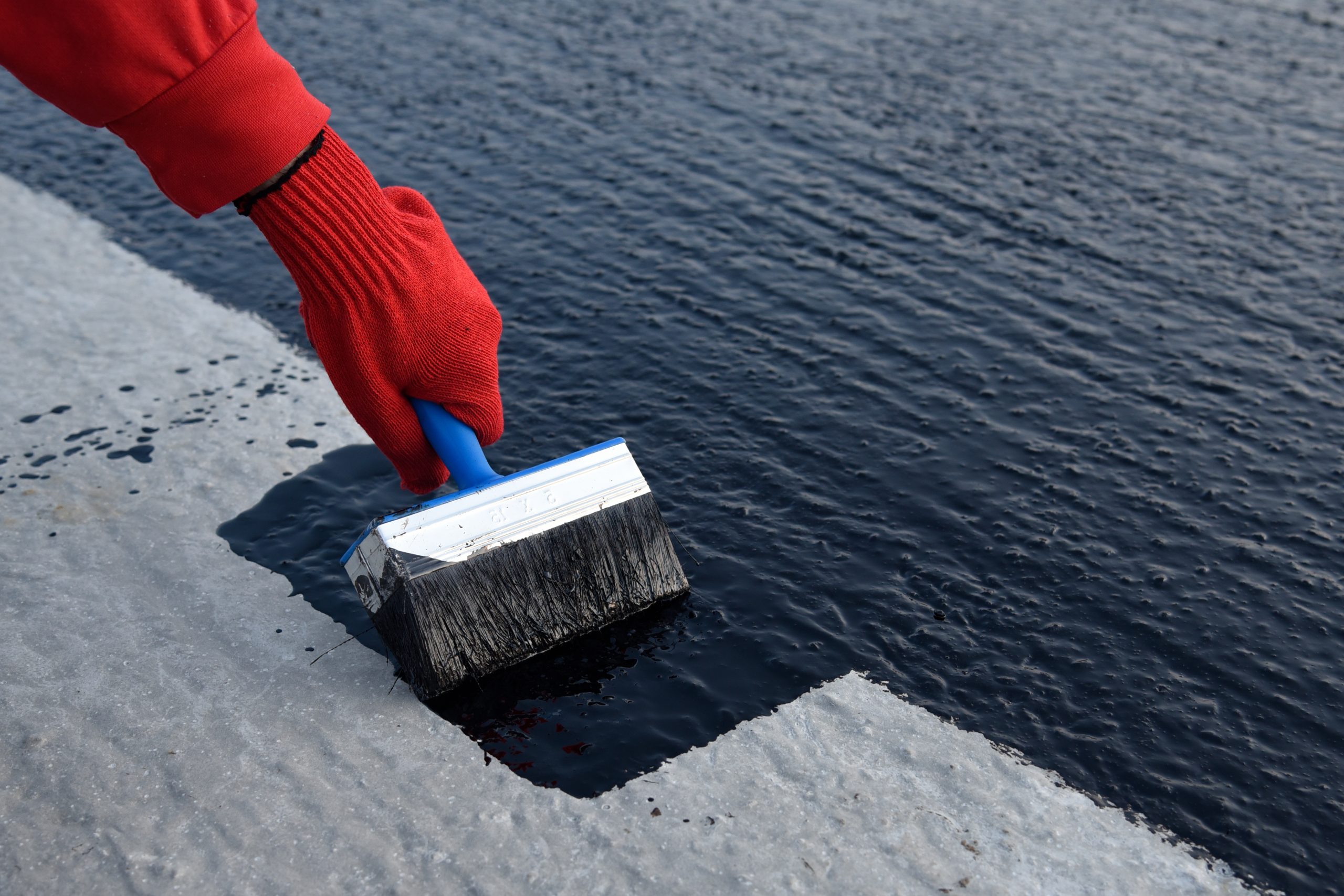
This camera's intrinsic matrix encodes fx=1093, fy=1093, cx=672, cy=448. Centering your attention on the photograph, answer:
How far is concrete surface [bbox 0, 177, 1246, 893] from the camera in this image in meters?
4.50

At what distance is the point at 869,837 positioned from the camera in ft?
15.4

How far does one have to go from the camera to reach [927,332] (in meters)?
8.92

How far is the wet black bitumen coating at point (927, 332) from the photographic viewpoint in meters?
5.54

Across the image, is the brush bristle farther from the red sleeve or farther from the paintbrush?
the red sleeve

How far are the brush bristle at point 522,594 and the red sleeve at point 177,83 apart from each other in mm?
2223

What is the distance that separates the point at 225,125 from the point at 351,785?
9.86ft

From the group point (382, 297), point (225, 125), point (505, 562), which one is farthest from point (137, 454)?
point (225, 125)

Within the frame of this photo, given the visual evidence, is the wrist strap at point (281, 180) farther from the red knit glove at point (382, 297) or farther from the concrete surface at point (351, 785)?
the concrete surface at point (351, 785)

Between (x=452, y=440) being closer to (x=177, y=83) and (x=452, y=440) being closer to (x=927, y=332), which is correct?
(x=177, y=83)

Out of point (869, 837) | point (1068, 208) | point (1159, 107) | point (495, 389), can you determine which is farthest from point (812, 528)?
point (1159, 107)

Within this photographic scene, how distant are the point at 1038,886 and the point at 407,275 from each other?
351 cm

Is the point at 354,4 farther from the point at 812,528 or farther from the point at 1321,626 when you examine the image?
the point at 1321,626

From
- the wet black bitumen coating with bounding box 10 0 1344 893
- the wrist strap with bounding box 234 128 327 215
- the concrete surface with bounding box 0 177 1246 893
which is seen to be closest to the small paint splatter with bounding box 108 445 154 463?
the concrete surface with bounding box 0 177 1246 893

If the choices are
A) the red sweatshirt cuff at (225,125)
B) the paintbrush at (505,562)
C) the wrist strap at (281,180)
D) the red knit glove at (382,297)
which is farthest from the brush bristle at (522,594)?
the red sweatshirt cuff at (225,125)
